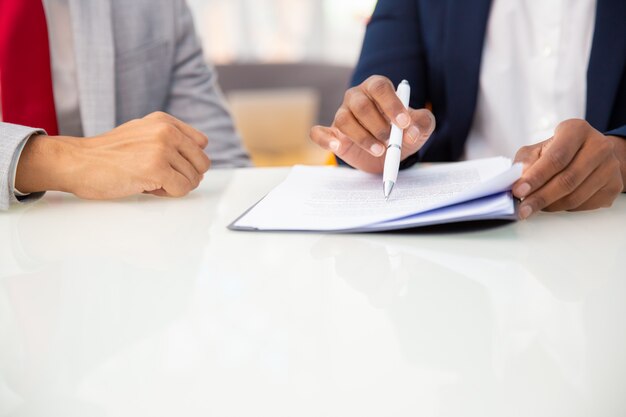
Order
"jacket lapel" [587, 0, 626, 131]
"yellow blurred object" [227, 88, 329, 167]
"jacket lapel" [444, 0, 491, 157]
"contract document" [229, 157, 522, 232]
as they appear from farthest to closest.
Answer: "yellow blurred object" [227, 88, 329, 167], "jacket lapel" [444, 0, 491, 157], "jacket lapel" [587, 0, 626, 131], "contract document" [229, 157, 522, 232]

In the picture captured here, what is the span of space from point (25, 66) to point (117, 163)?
1.45 ft

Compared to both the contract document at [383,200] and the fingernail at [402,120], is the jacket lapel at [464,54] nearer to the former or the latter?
the contract document at [383,200]

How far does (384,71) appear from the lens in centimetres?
107

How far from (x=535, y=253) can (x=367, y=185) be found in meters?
0.26

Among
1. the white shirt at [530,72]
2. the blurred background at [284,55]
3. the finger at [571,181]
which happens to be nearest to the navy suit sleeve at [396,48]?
the white shirt at [530,72]

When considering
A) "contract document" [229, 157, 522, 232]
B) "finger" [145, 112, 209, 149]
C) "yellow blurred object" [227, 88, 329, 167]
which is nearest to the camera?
"contract document" [229, 157, 522, 232]

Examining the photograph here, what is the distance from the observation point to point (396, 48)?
1085mm

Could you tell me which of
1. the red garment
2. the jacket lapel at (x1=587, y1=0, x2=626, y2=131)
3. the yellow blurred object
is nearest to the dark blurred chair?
the yellow blurred object

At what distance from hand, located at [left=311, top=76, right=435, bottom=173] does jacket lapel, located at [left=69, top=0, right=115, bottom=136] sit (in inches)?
19.9

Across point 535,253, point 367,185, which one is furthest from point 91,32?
point 535,253

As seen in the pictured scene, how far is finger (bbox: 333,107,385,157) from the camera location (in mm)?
709

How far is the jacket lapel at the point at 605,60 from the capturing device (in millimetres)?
925

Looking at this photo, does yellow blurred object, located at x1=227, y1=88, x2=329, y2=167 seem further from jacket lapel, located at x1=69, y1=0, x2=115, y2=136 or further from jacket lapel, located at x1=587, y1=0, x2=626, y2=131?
jacket lapel, located at x1=587, y1=0, x2=626, y2=131

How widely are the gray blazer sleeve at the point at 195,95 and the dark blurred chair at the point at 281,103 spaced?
2029mm
